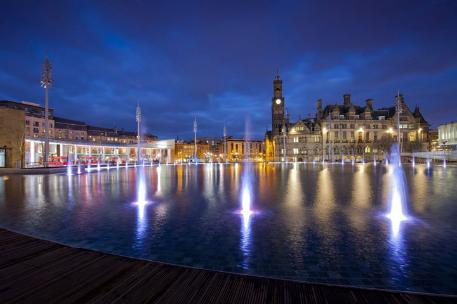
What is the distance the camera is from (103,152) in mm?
70938

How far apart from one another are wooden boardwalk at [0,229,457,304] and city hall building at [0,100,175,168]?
4351 centimetres

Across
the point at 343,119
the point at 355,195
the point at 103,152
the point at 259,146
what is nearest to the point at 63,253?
the point at 355,195

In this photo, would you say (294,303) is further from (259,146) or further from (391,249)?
(259,146)

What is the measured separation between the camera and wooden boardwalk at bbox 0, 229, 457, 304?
4.15 metres

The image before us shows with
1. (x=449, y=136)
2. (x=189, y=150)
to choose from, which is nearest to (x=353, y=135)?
(x=449, y=136)

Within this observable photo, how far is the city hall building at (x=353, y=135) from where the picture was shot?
83850 mm

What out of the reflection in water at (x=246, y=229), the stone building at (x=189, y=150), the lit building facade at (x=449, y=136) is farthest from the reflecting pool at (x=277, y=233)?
the stone building at (x=189, y=150)

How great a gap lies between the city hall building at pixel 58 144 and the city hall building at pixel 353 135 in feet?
143

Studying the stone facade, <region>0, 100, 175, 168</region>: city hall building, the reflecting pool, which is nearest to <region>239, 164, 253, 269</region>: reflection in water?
the reflecting pool

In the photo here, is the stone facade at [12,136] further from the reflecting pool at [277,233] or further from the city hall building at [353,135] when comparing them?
the city hall building at [353,135]

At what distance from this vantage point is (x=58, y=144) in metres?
55.7

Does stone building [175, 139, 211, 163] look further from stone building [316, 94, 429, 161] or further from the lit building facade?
the lit building facade

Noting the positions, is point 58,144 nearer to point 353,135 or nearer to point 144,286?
point 144,286

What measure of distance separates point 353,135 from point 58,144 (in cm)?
8515
